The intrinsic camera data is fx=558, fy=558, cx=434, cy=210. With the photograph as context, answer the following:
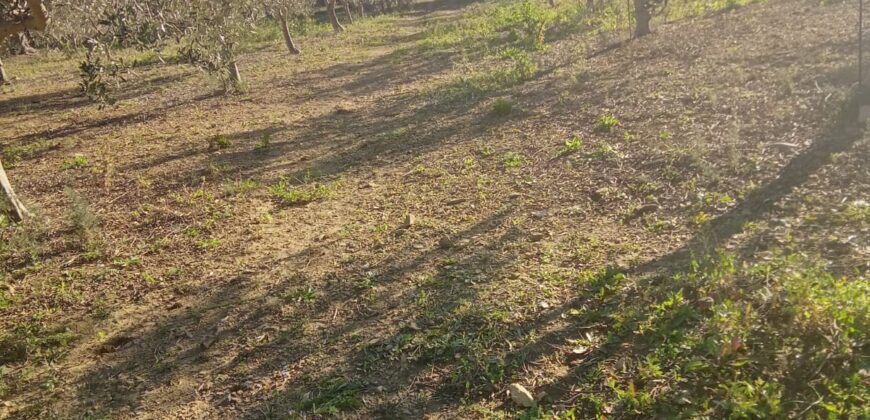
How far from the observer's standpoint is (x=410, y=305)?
5191 millimetres

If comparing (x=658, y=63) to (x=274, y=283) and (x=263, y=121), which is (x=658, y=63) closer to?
(x=263, y=121)

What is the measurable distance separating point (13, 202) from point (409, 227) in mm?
5511

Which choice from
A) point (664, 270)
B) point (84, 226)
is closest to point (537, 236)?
point (664, 270)

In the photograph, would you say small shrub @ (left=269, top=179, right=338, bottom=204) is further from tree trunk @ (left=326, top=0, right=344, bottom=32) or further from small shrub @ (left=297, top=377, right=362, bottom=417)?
tree trunk @ (left=326, top=0, right=344, bottom=32)

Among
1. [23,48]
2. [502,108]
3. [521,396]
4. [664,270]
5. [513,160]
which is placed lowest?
[521,396]

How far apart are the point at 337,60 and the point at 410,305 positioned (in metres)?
15.3

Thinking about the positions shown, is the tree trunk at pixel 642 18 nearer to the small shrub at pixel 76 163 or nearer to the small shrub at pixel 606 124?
the small shrub at pixel 606 124

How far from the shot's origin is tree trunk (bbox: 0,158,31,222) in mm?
7518

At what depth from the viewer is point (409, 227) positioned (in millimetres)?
6824

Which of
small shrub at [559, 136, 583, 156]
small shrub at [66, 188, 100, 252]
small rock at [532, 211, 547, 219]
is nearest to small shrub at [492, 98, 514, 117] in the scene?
small shrub at [559, 136, 583, 156]

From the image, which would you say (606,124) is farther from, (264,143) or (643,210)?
(264,143)

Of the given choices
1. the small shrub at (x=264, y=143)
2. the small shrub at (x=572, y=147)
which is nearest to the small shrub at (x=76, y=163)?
the small shrub at (x=264, y=143)

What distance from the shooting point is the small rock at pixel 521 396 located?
3.90 metres

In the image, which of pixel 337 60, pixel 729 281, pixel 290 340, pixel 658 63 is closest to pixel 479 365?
pixel 290 340
